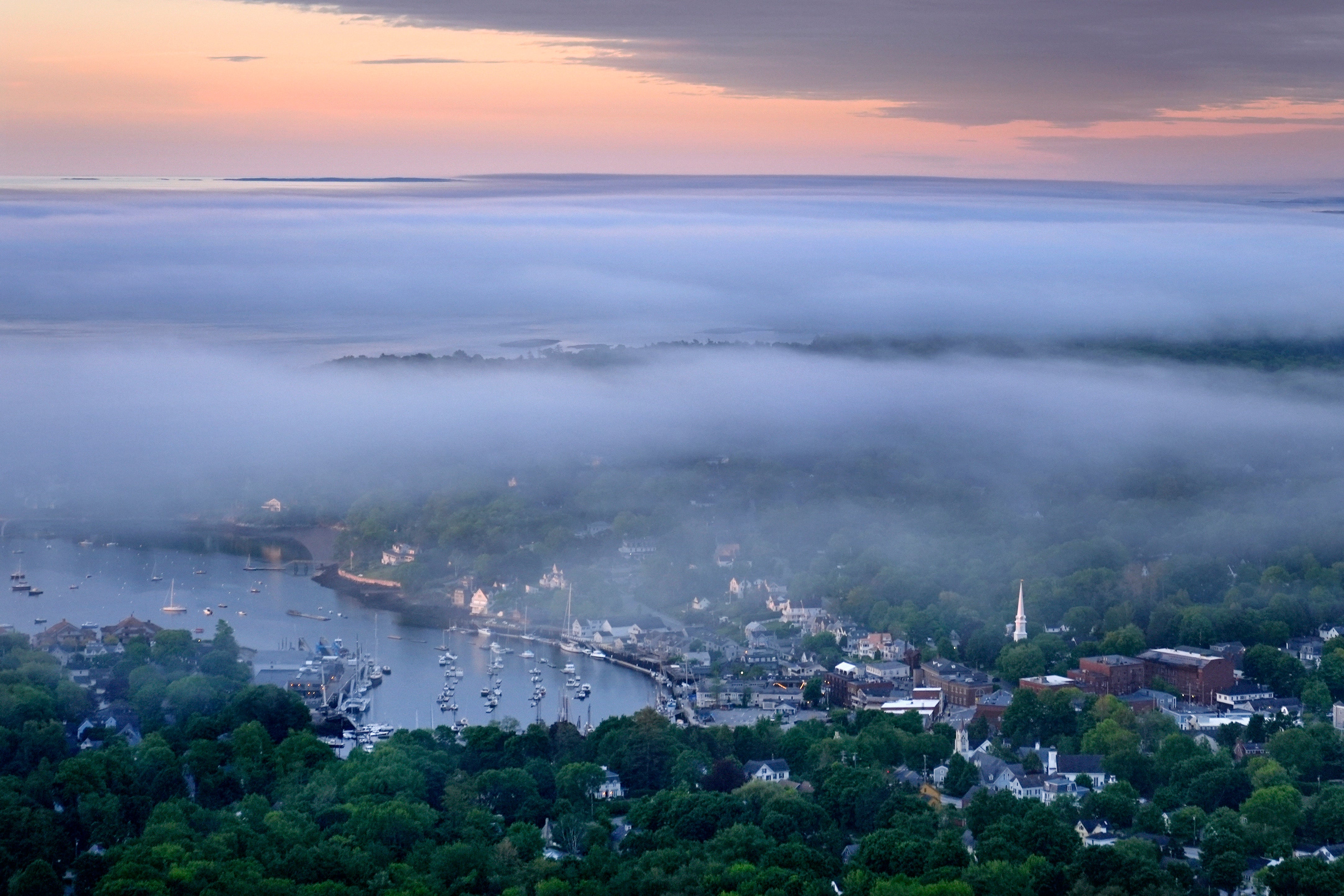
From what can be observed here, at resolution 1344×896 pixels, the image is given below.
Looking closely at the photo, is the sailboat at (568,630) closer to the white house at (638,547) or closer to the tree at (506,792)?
the white house at (638,547)

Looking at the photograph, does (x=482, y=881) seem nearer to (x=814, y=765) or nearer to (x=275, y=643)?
(x=814, y=765)

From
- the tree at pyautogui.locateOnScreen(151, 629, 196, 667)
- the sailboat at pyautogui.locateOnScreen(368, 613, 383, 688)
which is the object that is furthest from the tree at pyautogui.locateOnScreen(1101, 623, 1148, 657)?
the tree at pyautogui.locateOnScreen(151, 629, 196, 667)

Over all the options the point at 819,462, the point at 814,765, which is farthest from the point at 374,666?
the point at 819,462

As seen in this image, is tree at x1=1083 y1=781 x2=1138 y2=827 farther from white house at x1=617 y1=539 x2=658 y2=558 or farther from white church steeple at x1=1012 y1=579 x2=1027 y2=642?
white house at x1=617 y1=539 x2=658 y2=558

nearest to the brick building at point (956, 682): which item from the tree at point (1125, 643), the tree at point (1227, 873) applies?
the tree at point (1125, 643)

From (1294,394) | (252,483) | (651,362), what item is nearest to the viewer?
(252,483)

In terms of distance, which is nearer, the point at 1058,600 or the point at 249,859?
the point at 249,859

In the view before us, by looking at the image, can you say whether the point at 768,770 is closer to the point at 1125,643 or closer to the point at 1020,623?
the point at 1125,643
